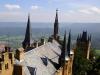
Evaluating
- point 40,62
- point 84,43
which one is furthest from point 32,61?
point 84,43

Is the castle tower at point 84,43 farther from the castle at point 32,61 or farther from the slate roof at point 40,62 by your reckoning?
the slate roof at point 40,62

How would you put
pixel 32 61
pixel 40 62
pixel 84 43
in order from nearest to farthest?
pixel 32 61 < pixel 40 62 < pixel 84 43

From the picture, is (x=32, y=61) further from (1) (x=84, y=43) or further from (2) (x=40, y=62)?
(1) (x=84, y=43)

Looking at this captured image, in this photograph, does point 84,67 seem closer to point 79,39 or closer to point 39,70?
point 79,39

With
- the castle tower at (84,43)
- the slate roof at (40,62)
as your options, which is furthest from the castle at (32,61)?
the castle tower at (84,43)

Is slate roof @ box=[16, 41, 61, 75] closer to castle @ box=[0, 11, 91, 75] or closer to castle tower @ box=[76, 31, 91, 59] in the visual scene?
castle @ box=[0, 11, 91, 75]

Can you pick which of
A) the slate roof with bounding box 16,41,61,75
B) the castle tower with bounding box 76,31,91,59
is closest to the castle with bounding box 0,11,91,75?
the slate roof with bounding box 16,41,61,75

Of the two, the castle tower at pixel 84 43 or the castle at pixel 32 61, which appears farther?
the castle tower at pixel 84 43

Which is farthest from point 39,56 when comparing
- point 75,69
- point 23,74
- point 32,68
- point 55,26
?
point 55,26
